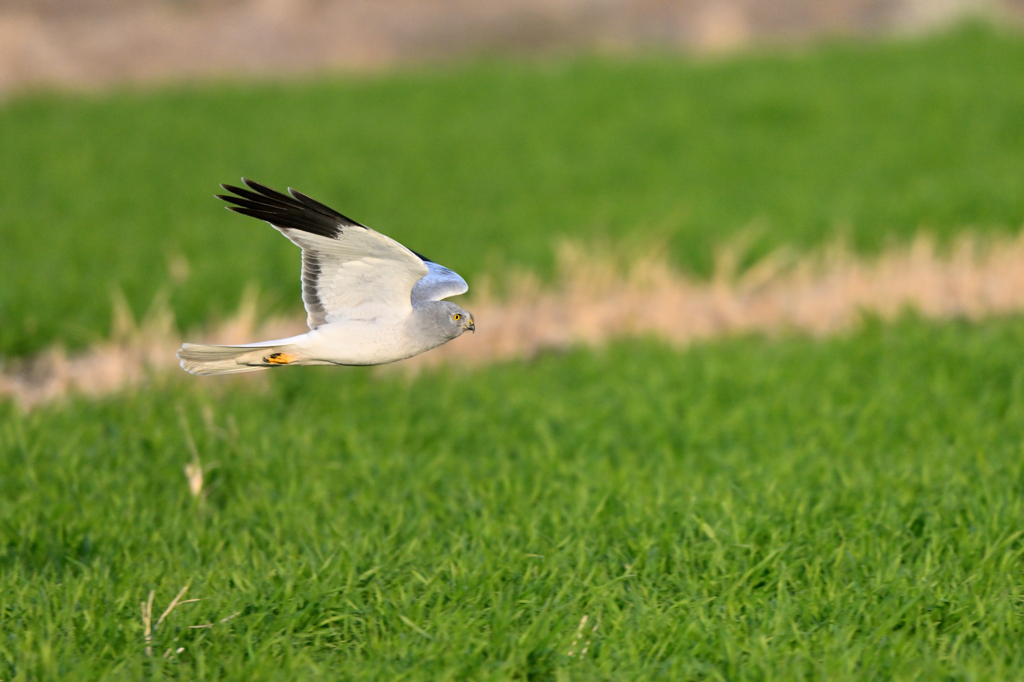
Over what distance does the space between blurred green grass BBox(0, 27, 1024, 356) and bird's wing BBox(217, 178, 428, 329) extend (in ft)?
18.1

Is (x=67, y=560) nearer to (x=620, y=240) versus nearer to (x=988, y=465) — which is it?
(x=988, y=465)

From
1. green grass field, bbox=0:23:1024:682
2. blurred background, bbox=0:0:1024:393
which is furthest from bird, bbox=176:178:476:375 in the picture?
blurred background, bbox=0:0:1024:393

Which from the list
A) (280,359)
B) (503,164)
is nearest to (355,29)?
(503,164)

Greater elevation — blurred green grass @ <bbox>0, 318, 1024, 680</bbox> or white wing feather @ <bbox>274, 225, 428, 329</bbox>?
white wing feather @ <bbox>274, 225, 428, 329</bbox>

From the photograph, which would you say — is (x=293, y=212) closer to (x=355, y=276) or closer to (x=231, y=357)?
(x=355, y=276)

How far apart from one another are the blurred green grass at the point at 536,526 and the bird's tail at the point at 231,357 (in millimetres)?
1102

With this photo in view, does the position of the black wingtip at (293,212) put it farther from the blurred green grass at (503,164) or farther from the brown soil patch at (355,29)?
the brown soil patch at (355,29)

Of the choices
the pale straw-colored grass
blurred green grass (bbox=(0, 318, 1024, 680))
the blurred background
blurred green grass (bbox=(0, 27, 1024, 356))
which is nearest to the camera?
blurred green grass (bbox=(0, 318, 1024, 680))

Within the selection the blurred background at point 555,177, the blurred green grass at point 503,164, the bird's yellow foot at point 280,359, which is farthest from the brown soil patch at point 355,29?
the bird's yellow foot at point 280,359

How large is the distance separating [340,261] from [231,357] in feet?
1.19

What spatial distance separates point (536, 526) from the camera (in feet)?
14.0

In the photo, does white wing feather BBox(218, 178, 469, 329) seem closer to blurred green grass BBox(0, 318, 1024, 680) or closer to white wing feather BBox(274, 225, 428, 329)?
white wing feather BBox(274, 225, 428, 329)

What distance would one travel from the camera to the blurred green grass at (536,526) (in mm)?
3338

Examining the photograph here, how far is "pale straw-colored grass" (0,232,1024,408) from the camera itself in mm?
7156
